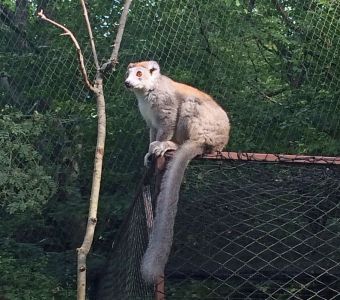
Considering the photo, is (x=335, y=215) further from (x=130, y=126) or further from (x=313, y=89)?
(x=130, y=126)

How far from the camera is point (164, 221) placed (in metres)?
3.54

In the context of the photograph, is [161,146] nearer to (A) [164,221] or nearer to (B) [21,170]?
(A) [164,221]

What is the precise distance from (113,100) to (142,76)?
1374 millimetres

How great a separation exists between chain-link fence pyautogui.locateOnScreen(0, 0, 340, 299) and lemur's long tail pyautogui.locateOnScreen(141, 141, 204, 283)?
213cm

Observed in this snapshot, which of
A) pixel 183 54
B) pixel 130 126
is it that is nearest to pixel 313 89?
pixel 183 54

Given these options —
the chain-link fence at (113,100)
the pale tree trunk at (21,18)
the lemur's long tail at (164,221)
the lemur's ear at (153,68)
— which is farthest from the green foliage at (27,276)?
the lemur's long tail at (164,221)

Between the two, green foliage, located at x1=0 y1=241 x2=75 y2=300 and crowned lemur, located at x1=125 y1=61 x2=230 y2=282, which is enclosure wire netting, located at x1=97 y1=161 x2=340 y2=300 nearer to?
crowned lemur, located at x1=125 y1=61 x2=230 y2=282

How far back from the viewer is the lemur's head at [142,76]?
496 centimetres

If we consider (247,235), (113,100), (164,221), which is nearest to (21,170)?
(113,100)

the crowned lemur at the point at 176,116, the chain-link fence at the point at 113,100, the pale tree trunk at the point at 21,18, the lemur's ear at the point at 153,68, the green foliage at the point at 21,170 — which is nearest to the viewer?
the crowned lemur at the point at 176,116

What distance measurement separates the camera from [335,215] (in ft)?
18.9

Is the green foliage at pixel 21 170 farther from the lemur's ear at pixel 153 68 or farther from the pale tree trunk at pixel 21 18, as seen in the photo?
the lemur's ear at pixel 153 68

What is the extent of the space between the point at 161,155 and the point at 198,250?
4.27 feet

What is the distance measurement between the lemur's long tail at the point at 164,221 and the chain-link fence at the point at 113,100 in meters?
2.13
